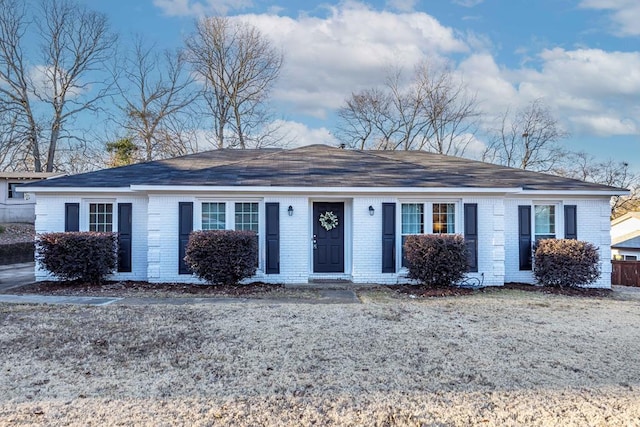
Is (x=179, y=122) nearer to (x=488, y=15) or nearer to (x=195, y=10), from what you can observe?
(x=195, y=10)

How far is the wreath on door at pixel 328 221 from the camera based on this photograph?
10.7 meters

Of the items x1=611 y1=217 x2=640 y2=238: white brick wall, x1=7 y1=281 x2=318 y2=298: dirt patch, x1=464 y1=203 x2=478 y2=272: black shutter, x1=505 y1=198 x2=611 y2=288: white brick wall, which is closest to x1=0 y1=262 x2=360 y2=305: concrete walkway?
x1=7 y1=281 x2=318 y2=298: dirt patch

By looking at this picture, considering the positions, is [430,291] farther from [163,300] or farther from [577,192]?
[163,300]

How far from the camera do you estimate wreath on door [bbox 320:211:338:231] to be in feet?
35.2

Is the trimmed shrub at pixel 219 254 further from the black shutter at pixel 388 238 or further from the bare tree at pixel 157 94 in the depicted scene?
the bare tree at pixel 157 94

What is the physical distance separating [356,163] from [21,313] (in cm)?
847

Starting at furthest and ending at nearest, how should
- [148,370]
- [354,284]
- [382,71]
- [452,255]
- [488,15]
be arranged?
[382,71]
[488,15]
[354,284]
[452,255]
[148,370]

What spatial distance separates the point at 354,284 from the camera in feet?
33.1

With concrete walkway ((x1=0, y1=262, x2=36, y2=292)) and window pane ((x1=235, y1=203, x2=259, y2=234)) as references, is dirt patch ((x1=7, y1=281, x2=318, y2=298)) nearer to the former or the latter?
concrete walkway ((x1=0, y1=262, x2=36, y2=292))

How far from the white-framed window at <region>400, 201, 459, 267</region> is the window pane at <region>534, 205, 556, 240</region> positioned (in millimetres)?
2260

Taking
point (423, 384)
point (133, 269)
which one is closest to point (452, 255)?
point (423, 384)

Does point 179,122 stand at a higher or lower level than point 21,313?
higher

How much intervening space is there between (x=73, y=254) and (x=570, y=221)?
1167 cm

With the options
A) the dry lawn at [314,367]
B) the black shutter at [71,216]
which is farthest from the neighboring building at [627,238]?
the black shutter at [71,216]
